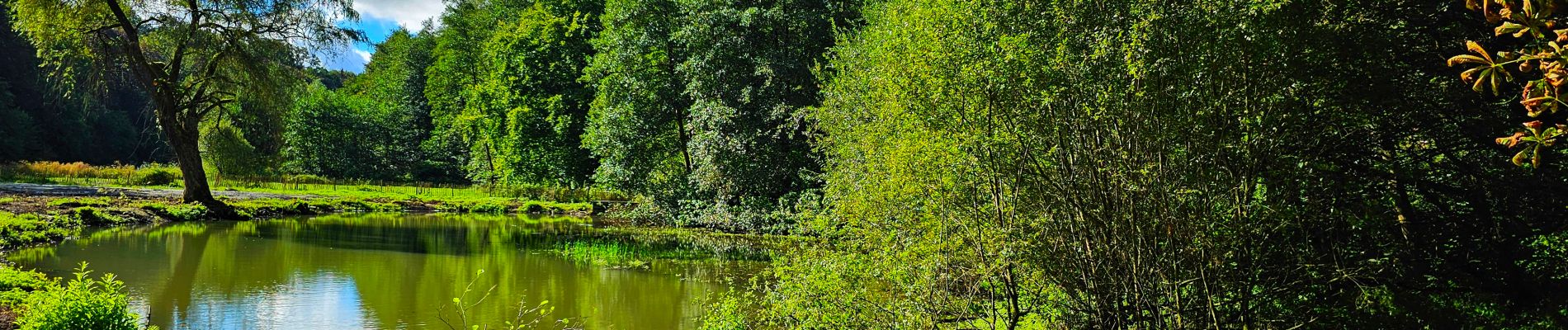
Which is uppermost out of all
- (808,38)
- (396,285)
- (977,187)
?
(808,38)

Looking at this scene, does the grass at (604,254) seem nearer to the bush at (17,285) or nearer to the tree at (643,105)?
the tree at (643,105)

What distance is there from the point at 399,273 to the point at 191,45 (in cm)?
1497

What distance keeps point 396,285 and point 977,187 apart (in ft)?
35.2

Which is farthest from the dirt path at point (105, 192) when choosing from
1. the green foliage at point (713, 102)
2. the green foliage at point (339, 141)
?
the green foliage at point (713, 102)

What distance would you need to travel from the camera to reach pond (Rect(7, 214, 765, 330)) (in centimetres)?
1184

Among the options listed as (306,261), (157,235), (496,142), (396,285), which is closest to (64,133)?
(496,142)

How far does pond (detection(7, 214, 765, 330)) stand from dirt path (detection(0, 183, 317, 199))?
677 centimetres

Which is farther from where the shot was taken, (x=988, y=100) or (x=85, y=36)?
(x=85, y=36)

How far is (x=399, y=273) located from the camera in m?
16.2

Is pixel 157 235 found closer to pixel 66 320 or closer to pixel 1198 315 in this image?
pixel 66 320

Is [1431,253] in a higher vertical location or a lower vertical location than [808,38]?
lower

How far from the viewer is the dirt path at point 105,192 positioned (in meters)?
28.8

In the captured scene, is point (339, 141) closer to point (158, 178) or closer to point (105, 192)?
point (158, 178)

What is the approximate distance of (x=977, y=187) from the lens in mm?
7324
